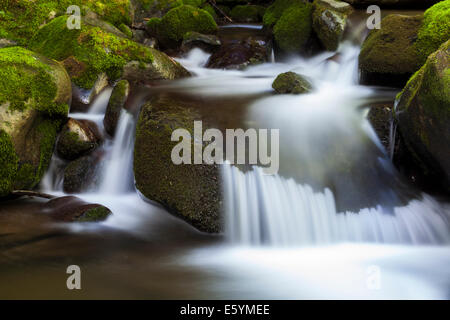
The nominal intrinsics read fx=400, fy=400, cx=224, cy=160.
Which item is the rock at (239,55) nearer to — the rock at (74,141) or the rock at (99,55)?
the rock at (99,55)

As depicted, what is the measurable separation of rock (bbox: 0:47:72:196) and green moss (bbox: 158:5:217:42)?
224 inches

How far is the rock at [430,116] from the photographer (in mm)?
3490

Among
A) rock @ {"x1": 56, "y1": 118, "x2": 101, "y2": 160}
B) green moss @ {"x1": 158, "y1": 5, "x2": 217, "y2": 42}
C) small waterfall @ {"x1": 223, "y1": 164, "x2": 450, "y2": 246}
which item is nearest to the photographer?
small waterfall @ {"x1": 223, "y1": 164, "x2": 450, "y2": 246}

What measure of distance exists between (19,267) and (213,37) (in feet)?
25.6

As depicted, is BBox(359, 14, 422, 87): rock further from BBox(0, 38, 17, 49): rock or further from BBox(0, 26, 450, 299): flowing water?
BBox(0, 38, 17, 49): rock

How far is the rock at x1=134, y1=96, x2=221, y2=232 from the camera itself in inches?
152

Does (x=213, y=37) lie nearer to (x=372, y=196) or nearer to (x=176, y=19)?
(x=176, y=19)

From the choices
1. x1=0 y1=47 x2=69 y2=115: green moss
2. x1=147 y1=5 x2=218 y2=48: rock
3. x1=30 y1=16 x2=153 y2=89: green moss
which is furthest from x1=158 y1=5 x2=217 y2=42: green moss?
x1=0 y1=47 x2=69 y2=115: green moss

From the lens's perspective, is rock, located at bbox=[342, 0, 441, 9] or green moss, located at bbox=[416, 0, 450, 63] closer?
green moss, located at bbox=[416, 0, 450, 63]

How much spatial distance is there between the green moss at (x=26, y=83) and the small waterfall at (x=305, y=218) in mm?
2452

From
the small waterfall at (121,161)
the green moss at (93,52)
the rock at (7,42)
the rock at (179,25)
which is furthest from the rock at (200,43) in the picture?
the small waterfall at (121,161)
